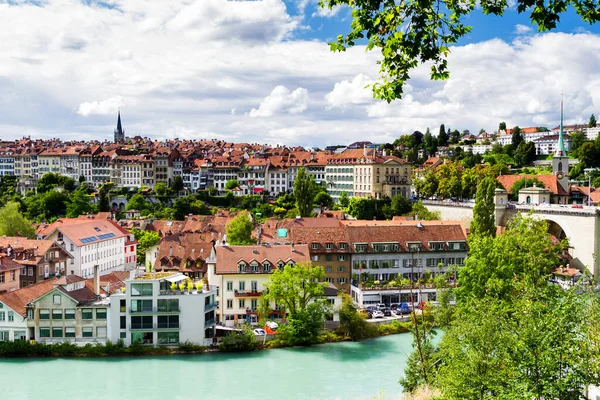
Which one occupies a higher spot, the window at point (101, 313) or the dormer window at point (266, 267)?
the dormer window at point (266, 267)

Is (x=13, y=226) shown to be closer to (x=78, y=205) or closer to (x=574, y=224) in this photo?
(x=78, y=205)

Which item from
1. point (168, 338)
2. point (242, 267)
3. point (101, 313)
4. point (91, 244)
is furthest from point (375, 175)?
point (101, 313)

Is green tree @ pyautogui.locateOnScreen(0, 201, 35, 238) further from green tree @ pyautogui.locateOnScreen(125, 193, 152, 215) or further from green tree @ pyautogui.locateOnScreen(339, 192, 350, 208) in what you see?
green tree @ pyautogui.locateOnScreen(339, 192, 350, 208)

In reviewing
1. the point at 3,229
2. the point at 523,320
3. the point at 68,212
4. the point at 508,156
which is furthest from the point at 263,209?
the point at 523,320

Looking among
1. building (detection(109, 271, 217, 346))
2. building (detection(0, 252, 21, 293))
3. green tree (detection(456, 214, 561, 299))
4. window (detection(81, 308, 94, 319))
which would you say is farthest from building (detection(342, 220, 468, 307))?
building (detection(0, 252, 21, 293))

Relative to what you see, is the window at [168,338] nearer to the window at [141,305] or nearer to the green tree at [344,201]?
the window at [141,305]

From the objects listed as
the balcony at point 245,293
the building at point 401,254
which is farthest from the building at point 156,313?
the building at point 401,254
